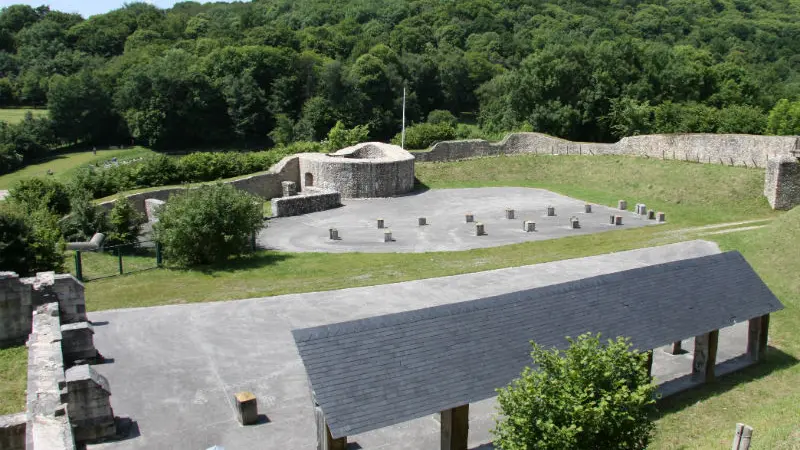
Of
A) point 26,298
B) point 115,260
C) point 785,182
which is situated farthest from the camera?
point 785,182

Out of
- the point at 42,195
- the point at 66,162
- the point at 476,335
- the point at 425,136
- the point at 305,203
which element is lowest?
the point at 66,162

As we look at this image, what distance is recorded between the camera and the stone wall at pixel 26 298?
15961 millimetres

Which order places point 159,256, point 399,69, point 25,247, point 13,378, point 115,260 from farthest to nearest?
point 399,69 < point 115,260 < point 159,256 < point 25,247 < point 13,378

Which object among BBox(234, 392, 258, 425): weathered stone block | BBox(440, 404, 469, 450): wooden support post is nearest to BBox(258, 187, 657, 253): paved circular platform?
BBox(234, 392, 258, 425): weathered stone block

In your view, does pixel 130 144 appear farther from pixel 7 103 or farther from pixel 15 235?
pixel 15 235

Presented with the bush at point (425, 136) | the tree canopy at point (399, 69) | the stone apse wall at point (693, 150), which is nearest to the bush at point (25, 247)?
the stone apse wall at point (693, 150)

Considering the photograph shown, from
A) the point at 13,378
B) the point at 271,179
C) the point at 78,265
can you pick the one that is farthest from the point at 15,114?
the point at 13,378

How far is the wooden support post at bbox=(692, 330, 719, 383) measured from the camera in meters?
14.1

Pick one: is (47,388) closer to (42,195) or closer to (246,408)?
(246,408)

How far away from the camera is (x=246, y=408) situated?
40.6 feet

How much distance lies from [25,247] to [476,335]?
573 inches

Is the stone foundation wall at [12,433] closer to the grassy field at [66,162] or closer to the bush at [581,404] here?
the bush at [581,404]

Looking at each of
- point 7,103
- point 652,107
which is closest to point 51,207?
point 652,107

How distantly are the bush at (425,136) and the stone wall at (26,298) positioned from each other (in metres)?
32.3
